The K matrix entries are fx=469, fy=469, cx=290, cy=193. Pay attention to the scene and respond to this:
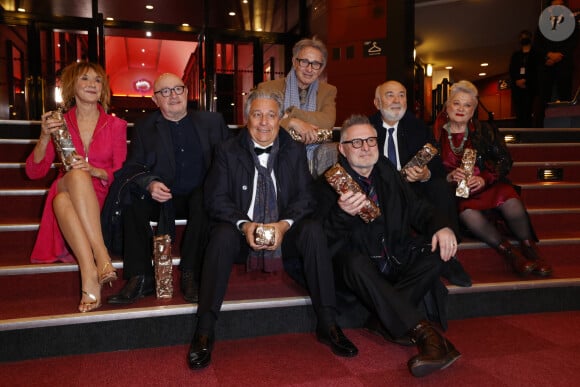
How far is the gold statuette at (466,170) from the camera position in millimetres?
2801

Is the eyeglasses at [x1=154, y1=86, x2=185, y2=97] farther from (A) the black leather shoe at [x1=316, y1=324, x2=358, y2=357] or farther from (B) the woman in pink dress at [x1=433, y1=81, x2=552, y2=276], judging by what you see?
(B) the woman in pink dress at [x1=433, y1=81, x2=552, y2=276]

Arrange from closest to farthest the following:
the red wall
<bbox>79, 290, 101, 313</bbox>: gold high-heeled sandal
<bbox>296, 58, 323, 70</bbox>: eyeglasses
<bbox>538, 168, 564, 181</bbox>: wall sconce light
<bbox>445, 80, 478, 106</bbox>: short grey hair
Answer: <bbox>79, 290, 101, 313</bbox>: gold high-heeled sandal < <bbox>445, 80, 478, 106</bbox>: short grey hair < <bbox>296, 58, 323, 70</bbox>: eyeglasses < <bbox>538, 168, 564, 181</bbox>: wall sconce light < the red wall

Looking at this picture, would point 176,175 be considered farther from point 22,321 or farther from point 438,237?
point 438,237

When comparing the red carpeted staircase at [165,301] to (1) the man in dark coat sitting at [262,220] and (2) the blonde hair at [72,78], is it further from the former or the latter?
(2) the blonde hair at [72,78]

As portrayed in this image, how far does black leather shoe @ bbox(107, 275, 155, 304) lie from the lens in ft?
7.35

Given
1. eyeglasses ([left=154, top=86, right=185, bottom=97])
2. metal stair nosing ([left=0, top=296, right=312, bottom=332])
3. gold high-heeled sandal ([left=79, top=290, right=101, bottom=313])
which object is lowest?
metal stair nosing ([left=0, top=296, right=312, bottom=332])

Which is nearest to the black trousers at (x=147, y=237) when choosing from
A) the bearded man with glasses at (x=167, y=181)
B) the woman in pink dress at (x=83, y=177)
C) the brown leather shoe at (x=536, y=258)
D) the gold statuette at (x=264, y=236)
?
the bearded man with glasses at (x=167, y=181)

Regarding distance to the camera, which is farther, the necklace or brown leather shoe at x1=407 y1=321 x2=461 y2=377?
the necklace

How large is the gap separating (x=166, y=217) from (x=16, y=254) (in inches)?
38.2

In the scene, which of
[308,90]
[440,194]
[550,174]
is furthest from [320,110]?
[550,174]

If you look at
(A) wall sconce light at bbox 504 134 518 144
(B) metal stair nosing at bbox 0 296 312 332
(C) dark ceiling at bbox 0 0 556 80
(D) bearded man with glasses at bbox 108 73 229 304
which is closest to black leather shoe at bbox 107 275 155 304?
(D) bearded man with glasses at bbox 108 73 229 304

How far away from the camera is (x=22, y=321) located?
2.01m

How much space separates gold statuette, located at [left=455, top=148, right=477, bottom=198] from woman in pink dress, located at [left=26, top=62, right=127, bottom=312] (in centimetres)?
197

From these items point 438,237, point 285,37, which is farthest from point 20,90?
point 438,237
